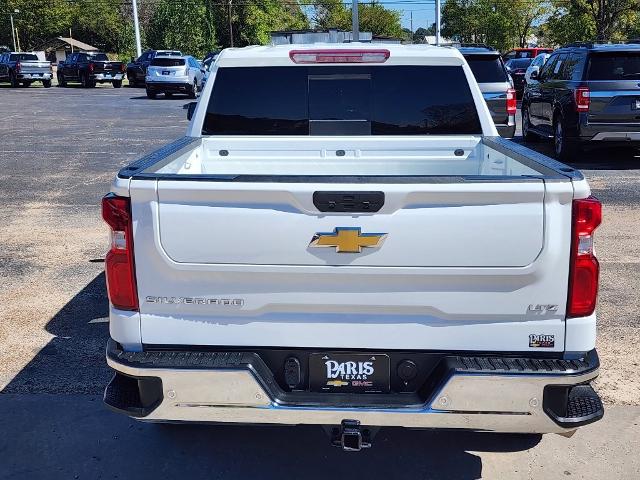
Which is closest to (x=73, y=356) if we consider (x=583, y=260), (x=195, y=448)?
(x=195, y=448)

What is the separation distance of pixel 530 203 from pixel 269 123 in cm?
233

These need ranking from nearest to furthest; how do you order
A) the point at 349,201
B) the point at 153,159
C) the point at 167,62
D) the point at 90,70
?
1. the point at 349,201
2. the point at 153,159
3. the point at 167,62
4. the point at 90,70

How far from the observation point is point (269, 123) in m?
4.80

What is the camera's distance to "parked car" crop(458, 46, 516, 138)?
14266 millimetres

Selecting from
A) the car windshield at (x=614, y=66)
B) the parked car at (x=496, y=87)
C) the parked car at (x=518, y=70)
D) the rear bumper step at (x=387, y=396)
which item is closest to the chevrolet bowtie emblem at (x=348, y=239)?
the rear bumper step at (x=387, y=396)

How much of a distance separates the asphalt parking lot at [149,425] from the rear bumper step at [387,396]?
79cm

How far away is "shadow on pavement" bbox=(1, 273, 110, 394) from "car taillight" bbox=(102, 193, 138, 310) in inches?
71.0

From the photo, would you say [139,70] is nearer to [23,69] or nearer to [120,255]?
[23,69]

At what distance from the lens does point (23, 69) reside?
129 ft

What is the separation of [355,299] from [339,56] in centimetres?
217

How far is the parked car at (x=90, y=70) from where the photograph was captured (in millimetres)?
38969

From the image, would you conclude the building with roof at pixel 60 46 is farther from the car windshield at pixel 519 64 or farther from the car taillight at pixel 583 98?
the car taillight at pixel 583 98

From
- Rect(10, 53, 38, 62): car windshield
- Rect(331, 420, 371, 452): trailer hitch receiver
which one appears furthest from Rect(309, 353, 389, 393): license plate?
Rect(10, 53, 38, 62): car windshield

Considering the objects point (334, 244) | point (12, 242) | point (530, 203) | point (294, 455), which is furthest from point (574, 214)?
point (12, 242)
